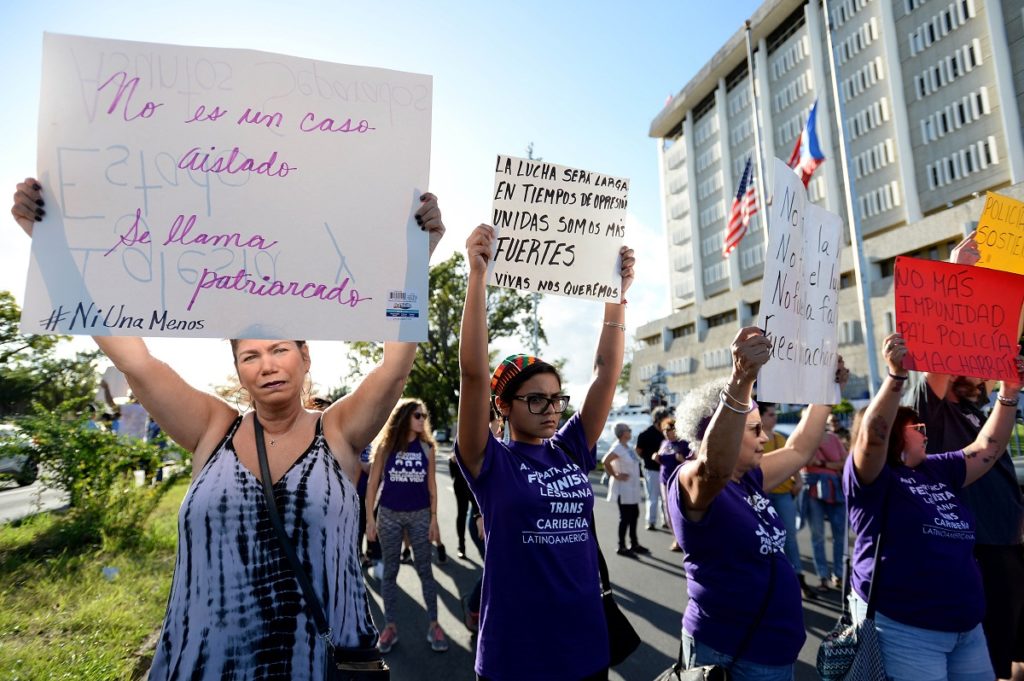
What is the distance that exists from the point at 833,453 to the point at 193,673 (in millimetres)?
7257

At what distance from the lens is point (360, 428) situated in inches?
81.1

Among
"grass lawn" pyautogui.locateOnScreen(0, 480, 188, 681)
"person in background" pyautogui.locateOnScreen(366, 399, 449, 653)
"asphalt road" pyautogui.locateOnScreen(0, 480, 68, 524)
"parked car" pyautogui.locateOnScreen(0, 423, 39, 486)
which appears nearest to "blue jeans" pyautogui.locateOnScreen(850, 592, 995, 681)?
"person in background" pyautogui.locateOnScreen(366, 399, 449, 653)

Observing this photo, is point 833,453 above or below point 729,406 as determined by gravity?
below

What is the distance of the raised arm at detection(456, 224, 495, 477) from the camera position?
7.78ft

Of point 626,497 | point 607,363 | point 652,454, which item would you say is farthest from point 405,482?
point 652,454

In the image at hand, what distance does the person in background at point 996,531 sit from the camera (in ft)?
11.0

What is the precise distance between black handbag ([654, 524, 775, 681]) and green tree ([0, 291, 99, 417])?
14892 mm

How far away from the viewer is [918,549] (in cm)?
298

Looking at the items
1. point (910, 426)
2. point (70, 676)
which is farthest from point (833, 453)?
point (70, 676)

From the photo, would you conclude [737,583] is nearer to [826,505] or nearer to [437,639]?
[437,639]

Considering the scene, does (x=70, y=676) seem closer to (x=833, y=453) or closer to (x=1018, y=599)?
(x=1018, y=599)

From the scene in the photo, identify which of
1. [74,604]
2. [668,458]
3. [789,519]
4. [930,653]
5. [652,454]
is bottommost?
[74,604]

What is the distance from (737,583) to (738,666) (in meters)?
0.32

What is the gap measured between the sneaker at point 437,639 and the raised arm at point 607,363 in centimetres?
283
